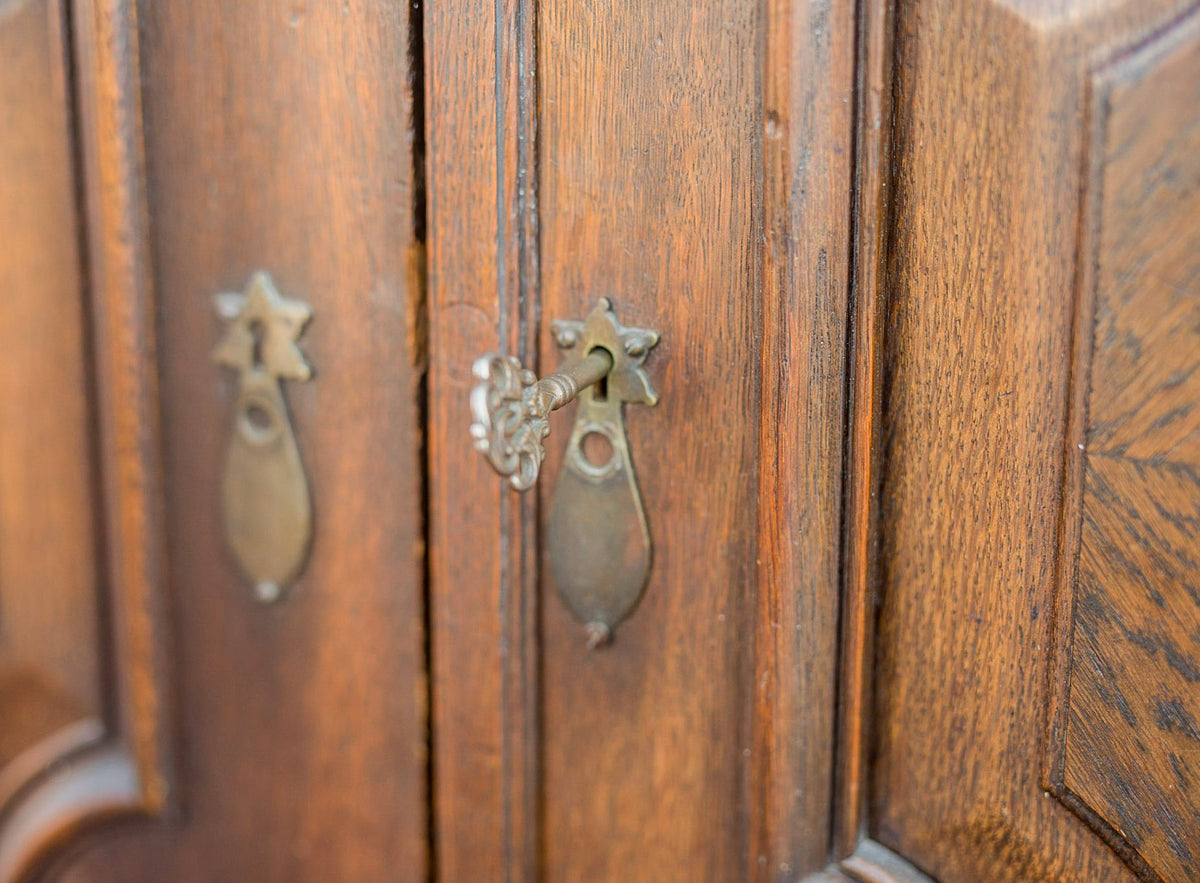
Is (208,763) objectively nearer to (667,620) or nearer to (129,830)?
(129,830)

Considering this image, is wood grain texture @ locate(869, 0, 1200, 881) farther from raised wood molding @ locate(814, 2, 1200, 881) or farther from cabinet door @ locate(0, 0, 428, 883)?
cabinet door @ locate(0, 0, 428, 883)

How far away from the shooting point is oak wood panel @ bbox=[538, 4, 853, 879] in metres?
0.45

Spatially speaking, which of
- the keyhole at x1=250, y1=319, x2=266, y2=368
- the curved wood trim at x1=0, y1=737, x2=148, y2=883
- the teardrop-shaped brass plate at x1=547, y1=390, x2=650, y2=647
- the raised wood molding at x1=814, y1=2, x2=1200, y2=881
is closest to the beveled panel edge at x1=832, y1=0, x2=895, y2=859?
the raised wood molding at x1=814, y1=2, x2=1200, y2=881

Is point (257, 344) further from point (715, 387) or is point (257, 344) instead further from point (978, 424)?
point (978, 424)

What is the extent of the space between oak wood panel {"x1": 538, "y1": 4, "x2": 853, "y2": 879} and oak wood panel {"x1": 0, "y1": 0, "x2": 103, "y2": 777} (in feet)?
0.98

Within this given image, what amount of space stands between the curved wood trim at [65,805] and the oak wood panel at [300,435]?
23mm

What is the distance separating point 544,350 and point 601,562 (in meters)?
0.11

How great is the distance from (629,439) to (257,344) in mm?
230

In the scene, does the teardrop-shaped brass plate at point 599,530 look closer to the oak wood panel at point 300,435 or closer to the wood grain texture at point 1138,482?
the oak wood panel at point 300,435

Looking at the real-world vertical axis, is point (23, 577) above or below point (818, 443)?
below

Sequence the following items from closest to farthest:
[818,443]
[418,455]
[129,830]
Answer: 1. [818,443]
2. [418,455]
3. [129,830]

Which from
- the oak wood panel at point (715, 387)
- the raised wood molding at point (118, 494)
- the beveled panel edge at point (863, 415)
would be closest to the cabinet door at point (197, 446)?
the raised wood molding at point (118, 494)

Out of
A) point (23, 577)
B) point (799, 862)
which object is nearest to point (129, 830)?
point (23, 577)

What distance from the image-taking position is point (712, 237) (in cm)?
48
